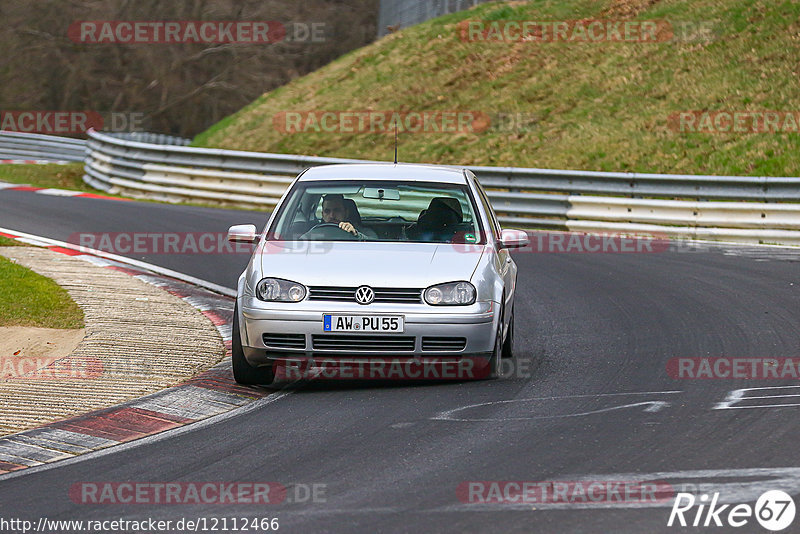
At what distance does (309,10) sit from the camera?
52656 millimetres

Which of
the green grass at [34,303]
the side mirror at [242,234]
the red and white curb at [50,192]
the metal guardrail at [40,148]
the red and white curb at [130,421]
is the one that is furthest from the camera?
the metal guardrail at [40,148]

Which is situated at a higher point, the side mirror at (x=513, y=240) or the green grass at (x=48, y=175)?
the green grass at (x=48, y=175)

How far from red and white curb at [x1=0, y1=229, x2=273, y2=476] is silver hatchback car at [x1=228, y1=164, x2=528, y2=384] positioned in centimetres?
31

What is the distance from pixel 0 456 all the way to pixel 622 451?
3.36 meters

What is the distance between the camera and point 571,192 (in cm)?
2053

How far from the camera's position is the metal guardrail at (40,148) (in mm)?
36406

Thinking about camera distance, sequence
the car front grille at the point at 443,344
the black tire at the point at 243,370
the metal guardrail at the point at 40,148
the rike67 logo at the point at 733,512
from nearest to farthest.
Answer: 1. the rike67 logo at the point at 733,512
2. the car front grille at the point at 443,344
3. the black tire at the point at 243,370
4. the metal guardrail at the point at 40,148

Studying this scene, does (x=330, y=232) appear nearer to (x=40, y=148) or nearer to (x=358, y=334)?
(x=358, y=334)

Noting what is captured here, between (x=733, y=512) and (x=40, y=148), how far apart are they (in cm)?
3480

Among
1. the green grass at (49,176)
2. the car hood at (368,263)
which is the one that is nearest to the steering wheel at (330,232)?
the car hood at (368,263)

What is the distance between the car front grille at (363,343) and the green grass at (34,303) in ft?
10.8

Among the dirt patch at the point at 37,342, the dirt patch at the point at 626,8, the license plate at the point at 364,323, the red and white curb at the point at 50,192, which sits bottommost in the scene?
the dirt patch at the point at 37,342

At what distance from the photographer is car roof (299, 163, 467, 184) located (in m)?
9.38

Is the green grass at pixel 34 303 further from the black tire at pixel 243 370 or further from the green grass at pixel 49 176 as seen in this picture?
the green grass at pixel 49 176
